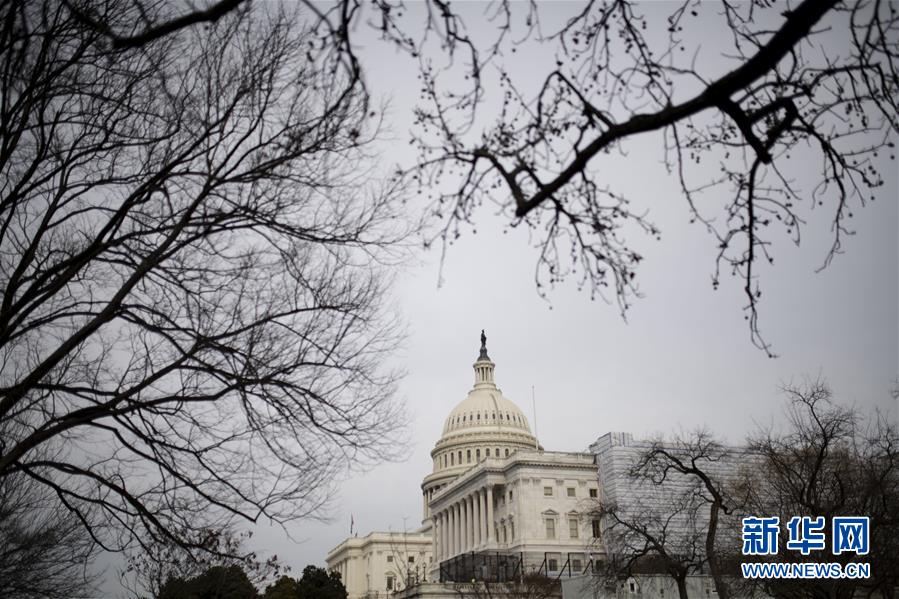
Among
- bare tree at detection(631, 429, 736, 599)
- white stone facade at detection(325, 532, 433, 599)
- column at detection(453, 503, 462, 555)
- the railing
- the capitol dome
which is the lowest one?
white stone facade at detection(325, 532, 433, 599)

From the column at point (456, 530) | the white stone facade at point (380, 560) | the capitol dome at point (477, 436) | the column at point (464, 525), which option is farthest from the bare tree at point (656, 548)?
the white stone facade at point (380, 560)

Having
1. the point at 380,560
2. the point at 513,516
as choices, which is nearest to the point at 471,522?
the point at 513,516

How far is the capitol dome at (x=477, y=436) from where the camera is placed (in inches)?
4552

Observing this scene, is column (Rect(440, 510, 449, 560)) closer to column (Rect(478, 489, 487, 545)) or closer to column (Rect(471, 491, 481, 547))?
column (Rect(471, 491, 481, 547))

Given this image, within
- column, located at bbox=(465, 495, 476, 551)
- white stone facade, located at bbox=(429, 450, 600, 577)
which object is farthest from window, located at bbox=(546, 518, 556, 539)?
column, located at bbox=(465, 495, 476, 551)

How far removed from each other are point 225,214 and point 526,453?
77.1 m

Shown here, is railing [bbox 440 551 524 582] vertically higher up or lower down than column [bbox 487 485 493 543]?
lower down

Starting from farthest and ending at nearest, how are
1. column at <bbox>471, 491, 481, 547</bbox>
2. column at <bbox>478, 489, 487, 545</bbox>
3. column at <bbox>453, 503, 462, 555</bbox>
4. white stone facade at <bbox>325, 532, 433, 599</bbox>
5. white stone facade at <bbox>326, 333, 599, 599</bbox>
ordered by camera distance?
white stone facade at <bbox>325, 532, 433, 599</bbox>
column at <bbox>453, 503, 462, 555</bbox>
column at <bbox>471, 491, 481, 547</bbox>
column at <bbox>478, 489, 487, 545</bbox>
white stone facade at <bbox>326, 333, 599, 599</bbox>

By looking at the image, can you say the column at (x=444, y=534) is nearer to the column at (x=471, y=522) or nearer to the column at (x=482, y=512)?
the column at (x=471, y=522)

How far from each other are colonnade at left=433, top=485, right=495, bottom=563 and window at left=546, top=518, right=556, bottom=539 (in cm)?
672

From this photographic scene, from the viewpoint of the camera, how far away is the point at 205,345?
30.1ft

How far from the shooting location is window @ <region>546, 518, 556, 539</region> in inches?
3194

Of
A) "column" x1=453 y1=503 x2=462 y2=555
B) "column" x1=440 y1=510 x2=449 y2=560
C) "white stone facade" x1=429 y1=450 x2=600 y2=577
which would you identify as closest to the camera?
"white stone facade" x1=429 y1=450 x2=600 y2=577

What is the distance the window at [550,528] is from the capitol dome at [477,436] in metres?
30.4
